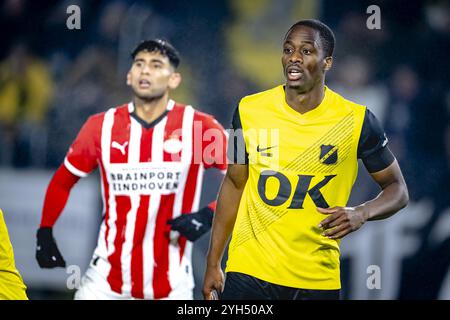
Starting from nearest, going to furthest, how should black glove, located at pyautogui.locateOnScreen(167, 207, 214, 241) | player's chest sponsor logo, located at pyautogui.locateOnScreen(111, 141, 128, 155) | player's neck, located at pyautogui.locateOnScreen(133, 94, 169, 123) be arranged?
black glove, located at pyautogui.locateOnScreen(167, 207, 214, 241)
player's chest sponsor logo, located at pyautogui.locateOnScreen(111, 141, 128, 155)
player's neck, located at pyautogui.locateOnScreen(133, 94, 169, 123)

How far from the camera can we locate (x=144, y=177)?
4.50 meters

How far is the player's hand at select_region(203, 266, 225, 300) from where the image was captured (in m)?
3.73

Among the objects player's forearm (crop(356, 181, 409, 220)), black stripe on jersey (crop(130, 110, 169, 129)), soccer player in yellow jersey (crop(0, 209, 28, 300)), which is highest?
black stripe on jersey (crop(130, 110, 169, 129))

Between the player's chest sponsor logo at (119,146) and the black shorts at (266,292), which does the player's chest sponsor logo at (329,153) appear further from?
the player's chest sponsor logo at (119,146)

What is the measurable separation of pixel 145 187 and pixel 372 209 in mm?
1370

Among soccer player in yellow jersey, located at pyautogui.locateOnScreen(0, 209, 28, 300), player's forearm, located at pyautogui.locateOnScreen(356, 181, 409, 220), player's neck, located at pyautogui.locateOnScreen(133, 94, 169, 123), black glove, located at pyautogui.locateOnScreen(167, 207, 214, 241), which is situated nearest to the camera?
soccer player in yellow jersey, located at pyautogui.locateOnScreen(0, 209, 28, 300)

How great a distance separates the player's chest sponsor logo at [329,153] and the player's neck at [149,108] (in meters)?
1.27

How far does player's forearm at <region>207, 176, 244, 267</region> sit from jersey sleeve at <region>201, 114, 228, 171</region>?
2.64ft

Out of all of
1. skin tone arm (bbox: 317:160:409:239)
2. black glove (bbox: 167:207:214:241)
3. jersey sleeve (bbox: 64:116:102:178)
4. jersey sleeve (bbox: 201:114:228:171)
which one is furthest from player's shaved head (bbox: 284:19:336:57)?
jersey sleeve (bbox: 64:116:102:178)

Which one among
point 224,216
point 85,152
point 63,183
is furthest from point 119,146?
point 224,216

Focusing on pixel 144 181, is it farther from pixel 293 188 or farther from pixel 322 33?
pixel 322 33

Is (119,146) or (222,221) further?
(119,146)

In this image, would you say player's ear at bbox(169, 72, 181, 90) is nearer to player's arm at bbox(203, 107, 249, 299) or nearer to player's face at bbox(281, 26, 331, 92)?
player's arm at bbox(203, 107, 249, 299)
